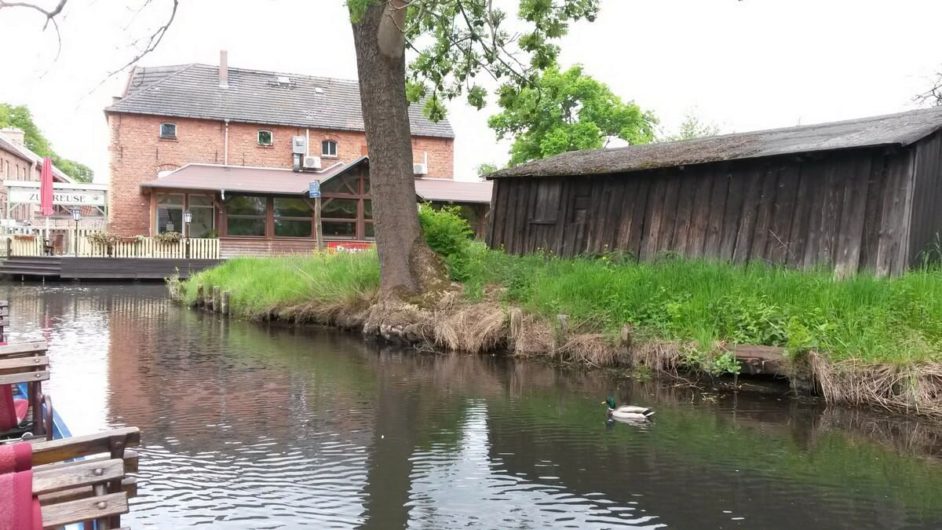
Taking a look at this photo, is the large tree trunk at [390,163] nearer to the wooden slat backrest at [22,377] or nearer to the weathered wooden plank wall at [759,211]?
the weathered wooden plank wall at [759,211]

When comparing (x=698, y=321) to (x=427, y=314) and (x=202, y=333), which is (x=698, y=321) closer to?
(x=427, y=314)

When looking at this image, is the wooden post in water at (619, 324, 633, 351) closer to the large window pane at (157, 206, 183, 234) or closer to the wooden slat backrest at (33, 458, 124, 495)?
the wooden slat backrest at (33, 458, 124, 495)

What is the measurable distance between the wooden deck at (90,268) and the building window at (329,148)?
35.2 feet

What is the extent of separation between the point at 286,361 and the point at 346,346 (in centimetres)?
194

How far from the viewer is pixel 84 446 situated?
3080 mm

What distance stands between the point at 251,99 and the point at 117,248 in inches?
455

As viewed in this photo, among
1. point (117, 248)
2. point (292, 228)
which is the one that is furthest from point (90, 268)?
point (292, 228)

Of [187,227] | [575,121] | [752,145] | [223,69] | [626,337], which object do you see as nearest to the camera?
[626,337]

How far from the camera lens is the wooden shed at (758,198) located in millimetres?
11375

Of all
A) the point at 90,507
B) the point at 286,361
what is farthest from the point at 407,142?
the point at 90,507

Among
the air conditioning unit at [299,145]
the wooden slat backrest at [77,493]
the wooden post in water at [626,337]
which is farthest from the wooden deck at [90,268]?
the wooden slat backrest at [77,493]

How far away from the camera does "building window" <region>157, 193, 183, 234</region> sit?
32.9 meters

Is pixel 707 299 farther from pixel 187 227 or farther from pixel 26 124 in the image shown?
pixel 26 124

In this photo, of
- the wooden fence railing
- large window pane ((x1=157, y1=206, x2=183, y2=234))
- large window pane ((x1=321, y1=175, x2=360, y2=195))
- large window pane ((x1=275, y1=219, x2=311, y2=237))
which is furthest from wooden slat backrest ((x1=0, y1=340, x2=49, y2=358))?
large window pane ((x1=157, y1=206, x2=183, y2=234))
